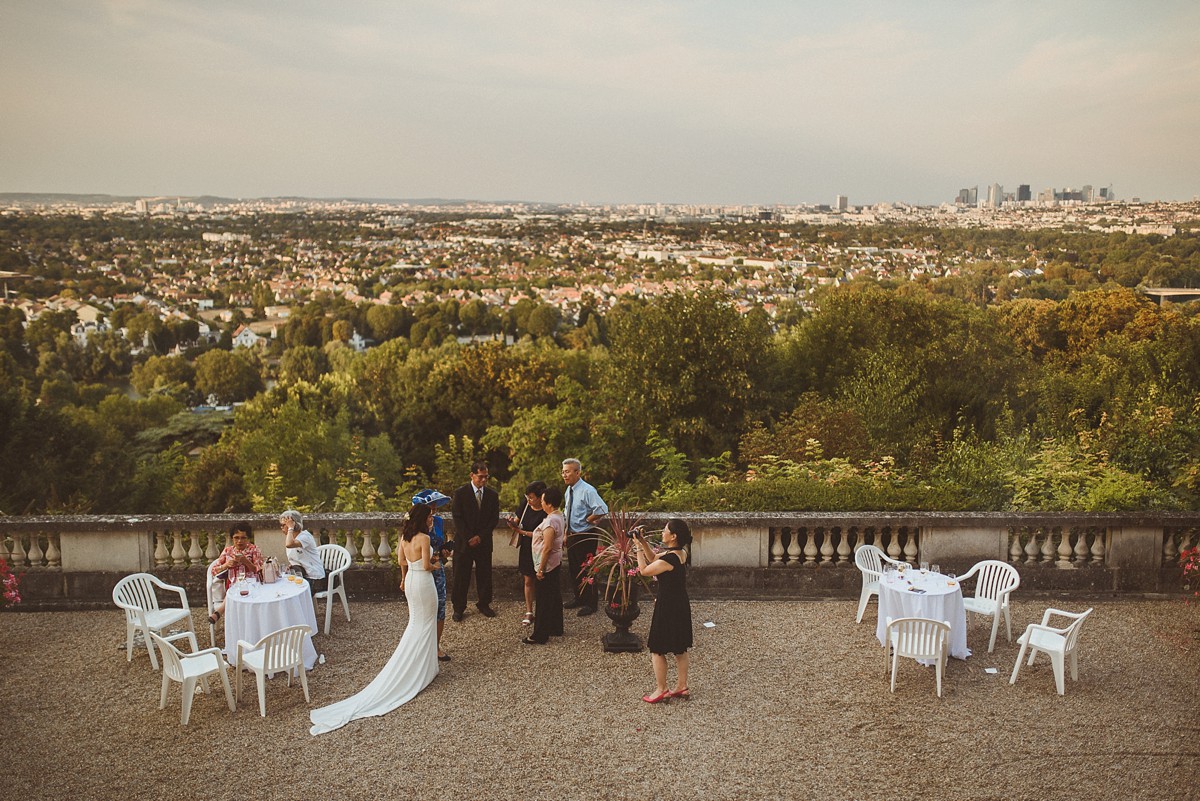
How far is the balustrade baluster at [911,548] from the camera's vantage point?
9.85 m

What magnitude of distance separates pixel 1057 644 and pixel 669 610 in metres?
3.27

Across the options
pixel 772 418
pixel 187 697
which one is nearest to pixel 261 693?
pixel 187 697

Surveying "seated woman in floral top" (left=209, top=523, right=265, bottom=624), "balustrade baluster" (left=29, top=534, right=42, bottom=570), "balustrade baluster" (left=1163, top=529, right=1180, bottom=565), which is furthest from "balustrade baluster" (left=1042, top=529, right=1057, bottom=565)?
"balustrade baluster" (left=29, top=534, right=42, bottom=570)

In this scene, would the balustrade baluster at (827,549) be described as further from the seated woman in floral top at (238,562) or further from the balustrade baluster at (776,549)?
the seated woman in floral top at (238,562)

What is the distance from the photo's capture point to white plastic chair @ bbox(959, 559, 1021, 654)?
845 centimetres

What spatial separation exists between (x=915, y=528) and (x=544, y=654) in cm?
433

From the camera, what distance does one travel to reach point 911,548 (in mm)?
9859

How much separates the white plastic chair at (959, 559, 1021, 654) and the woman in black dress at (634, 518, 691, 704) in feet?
9.32

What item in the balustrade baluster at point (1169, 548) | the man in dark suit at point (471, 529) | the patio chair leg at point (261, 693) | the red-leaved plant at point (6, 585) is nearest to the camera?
the patio chair leg at point (261, 693)

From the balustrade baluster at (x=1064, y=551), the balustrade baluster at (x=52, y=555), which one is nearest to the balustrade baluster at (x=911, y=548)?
the balustrade baluster at (x=1064, y=551)

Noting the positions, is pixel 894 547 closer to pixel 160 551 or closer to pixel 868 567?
pixel 868 567

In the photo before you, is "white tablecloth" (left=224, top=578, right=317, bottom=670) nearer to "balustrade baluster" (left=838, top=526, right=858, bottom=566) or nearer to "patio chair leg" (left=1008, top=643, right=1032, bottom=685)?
"balustrade baluster" (left=838, top=526, right=858, bottom=566)

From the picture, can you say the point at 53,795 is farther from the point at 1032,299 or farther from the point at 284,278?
the point at 284,278

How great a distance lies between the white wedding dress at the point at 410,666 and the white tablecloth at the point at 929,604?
3966 millimetres
